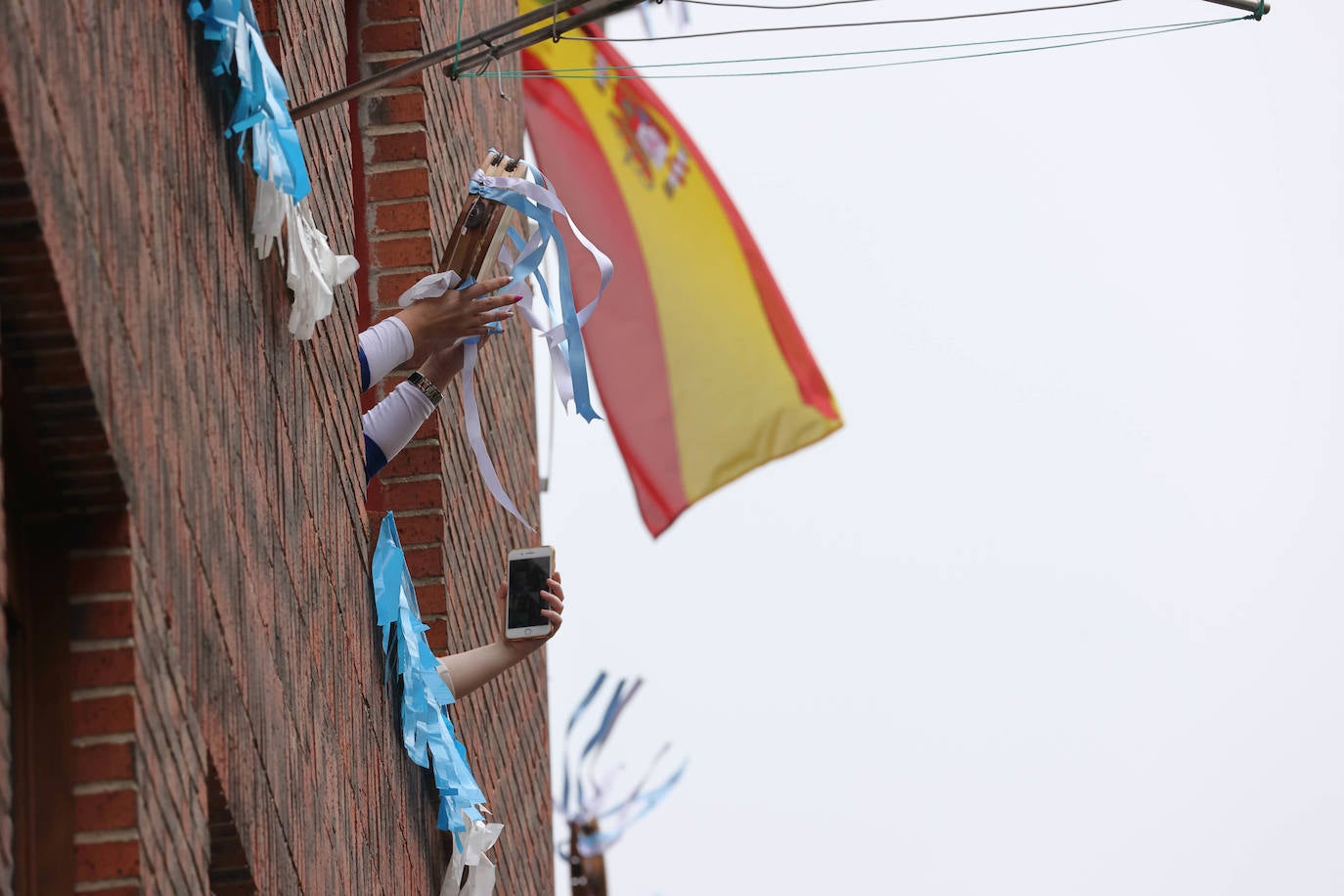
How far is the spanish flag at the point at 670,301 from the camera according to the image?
42.5 feet

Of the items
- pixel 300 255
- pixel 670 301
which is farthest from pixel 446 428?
pixel 670 301

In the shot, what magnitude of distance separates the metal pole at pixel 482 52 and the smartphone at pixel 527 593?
1.61m

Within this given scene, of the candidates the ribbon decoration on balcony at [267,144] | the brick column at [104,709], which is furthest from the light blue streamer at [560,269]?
the brick column at [104,709]

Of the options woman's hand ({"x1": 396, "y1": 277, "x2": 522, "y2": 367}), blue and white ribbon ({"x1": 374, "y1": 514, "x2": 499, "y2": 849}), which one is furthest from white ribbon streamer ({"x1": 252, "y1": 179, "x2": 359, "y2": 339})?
blue and white ribbon ({"x1": 374, "y1": 514, "x2": 499, "y2": 849})

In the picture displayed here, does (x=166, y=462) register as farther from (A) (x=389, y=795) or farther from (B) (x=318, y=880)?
(A) (x=389, y=795)

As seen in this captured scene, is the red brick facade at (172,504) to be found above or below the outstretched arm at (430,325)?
below

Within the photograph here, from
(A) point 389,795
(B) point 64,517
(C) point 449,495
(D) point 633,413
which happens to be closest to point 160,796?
(B) point 64,517

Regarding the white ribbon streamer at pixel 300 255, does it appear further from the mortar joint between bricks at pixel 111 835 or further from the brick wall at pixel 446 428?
the brick wall at pixel 446 428

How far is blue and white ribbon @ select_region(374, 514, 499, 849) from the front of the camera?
6602mm

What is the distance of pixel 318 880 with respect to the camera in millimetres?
5543

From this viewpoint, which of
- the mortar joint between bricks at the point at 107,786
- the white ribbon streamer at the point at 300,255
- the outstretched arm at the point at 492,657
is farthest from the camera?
the outstretched arm at the point at 492,657

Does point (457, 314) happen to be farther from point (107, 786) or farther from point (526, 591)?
point (107, 786)

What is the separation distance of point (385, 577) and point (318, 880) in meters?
1.22

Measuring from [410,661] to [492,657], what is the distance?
49cm
